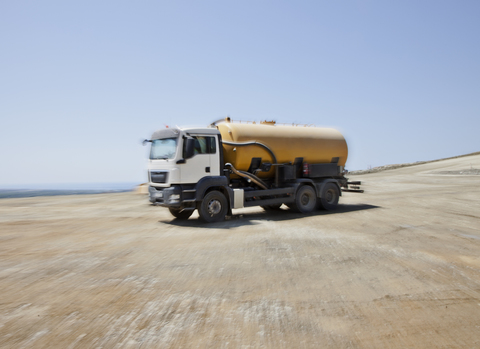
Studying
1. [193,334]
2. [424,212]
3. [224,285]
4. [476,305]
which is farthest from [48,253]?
[424,212]

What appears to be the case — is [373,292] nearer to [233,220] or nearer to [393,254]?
[393,254]

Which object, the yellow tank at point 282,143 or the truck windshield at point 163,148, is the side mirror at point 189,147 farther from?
the yellow tank at point 282,143

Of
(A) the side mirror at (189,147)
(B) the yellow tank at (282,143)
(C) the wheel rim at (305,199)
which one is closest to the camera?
(A) the side mirror at (189,147)

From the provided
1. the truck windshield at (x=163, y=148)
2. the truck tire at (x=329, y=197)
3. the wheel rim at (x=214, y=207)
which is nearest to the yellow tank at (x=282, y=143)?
the truck tire at (x=329, y=197)

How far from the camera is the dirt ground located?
11.4 ft

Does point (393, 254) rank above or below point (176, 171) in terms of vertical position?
below

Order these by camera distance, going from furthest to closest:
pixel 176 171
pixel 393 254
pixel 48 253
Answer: pixel 176 171, pixel 48 253, pixel 393 254

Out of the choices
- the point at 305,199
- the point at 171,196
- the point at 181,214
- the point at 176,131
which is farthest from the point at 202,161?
the point at 305,199

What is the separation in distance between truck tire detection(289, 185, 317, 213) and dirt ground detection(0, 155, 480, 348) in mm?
3524

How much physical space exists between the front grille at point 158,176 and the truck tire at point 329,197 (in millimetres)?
6334

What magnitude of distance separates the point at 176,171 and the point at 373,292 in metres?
7.00

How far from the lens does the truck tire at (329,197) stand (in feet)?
44.6

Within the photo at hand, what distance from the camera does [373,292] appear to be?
4590mm

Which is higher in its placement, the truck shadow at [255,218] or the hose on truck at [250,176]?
the hose on truck at [250,176]
